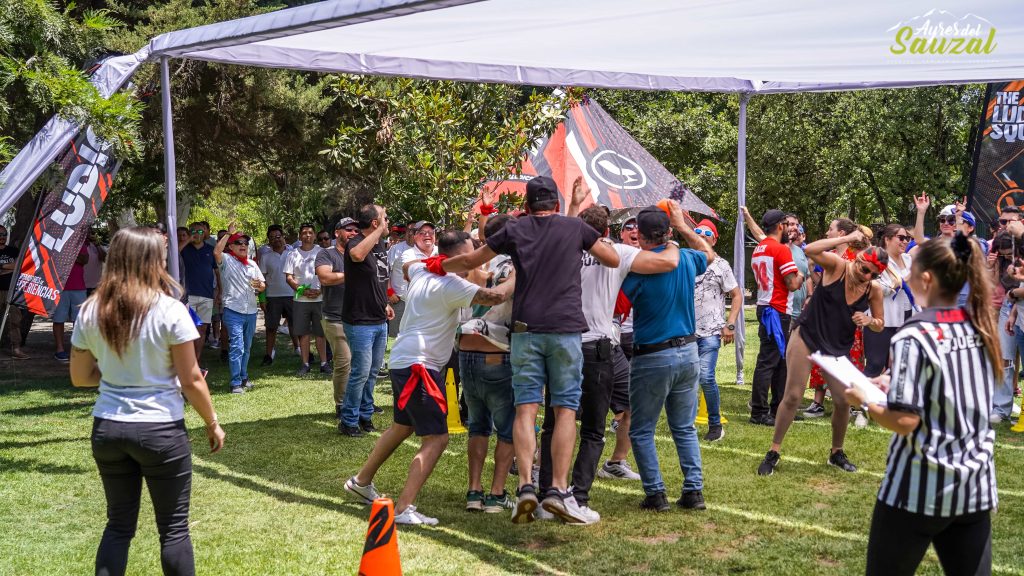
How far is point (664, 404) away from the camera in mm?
6594

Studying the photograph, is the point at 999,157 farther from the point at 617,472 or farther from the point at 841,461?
the point at 617,472

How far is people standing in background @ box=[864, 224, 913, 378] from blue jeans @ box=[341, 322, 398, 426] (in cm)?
461

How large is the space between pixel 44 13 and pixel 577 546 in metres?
5.80

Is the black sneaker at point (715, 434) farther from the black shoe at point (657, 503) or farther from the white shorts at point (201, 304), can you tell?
the white shorts at point (201, 304)

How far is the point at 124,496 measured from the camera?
434cm

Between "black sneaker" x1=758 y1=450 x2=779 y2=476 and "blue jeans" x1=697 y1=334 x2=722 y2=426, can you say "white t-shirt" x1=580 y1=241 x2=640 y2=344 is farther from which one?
"blue jeans" x1=697 y1=334 x2=722 y2=426

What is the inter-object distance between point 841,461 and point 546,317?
323 cm

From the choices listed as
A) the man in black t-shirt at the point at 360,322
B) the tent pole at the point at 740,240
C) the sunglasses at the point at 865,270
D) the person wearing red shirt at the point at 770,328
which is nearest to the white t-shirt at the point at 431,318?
the man in black t-shirt at the point at 360,322

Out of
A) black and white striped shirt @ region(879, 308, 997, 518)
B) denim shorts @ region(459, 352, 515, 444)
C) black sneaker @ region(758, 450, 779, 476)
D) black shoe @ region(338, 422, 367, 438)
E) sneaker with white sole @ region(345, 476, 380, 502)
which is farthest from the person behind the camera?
black shoe @ region(338, 422, 367, 438)

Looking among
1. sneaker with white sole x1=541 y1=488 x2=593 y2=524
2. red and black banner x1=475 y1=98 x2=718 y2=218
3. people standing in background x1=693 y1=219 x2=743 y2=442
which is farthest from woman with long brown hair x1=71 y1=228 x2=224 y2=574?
red and black banner x1=475 y1=98 x2=718 y2=218

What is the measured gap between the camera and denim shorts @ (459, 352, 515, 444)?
6.34 meters

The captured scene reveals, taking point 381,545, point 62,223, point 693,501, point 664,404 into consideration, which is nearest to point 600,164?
point 62,223

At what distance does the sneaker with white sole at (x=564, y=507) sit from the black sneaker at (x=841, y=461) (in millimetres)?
2576

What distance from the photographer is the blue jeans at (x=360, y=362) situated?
29.4 feet
